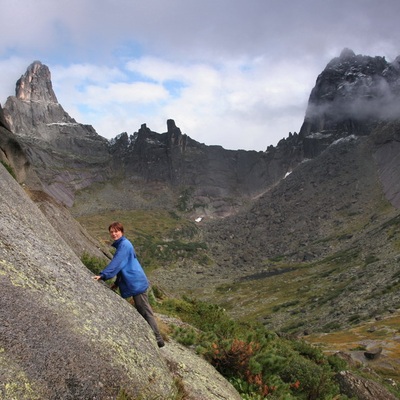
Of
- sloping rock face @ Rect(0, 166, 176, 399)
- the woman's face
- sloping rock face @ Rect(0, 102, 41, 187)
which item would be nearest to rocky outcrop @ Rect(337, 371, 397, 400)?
sloping rock face @ Rect(0, 166, 176, 399)

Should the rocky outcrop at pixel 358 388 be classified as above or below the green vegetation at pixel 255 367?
below

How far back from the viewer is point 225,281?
16362cm

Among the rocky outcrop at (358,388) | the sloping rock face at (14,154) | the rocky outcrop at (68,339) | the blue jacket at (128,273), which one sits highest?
the sloping rock face at (14,154)

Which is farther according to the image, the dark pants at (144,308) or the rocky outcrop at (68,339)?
Answer: the dark pants at (144,308)

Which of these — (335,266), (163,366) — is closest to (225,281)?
(335,266)

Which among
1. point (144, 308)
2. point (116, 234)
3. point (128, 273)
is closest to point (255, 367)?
point (144, 308)

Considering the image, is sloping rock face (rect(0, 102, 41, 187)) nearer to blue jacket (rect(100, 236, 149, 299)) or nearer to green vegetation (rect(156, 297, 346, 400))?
green vegetation (rect(156, 297, 346, 400))

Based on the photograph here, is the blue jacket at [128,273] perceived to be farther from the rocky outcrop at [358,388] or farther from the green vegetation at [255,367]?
Answer: the rocky outcrop at [358,388]

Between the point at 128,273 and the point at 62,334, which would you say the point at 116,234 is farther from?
the point at 62,334

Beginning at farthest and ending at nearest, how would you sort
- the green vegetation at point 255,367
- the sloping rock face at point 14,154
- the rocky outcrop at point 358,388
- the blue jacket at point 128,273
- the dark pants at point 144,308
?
the sloping rock face at point 14,154, the rocky outcrop at point 358,388, the green vegetation at point 255,367, the dark pants at point 144,308, the blue jacket at point 128,273

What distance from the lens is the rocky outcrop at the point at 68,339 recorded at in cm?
673

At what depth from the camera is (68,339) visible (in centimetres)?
750

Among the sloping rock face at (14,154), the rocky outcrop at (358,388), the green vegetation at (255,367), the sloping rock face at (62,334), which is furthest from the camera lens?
the sloping rock face at (14,154)

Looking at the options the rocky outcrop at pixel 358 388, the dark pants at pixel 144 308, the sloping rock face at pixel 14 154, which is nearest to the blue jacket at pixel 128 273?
the dark pants at pixel 144 308
